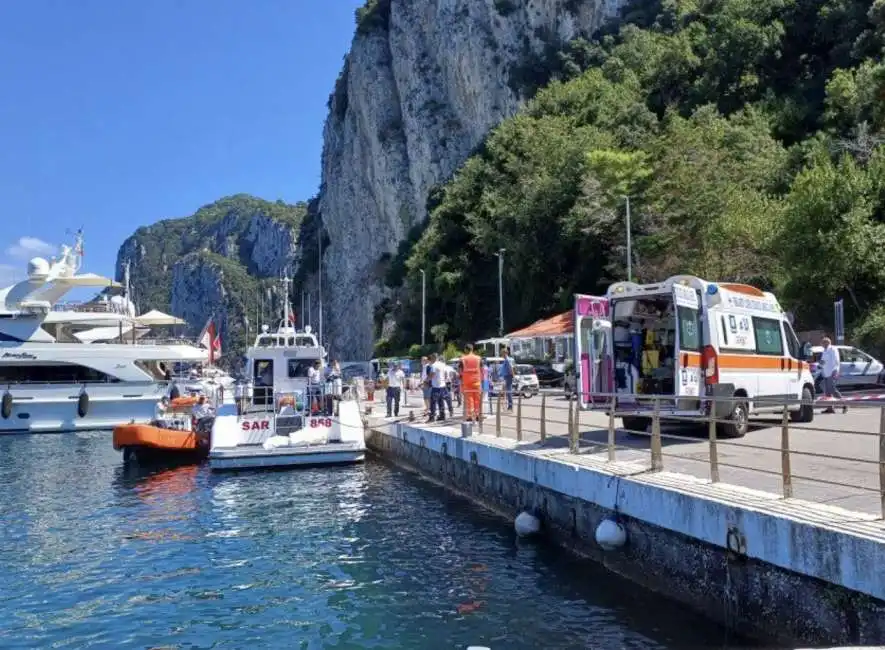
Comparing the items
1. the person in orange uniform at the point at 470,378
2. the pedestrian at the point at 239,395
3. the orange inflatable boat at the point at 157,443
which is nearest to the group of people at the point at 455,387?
the person in orange uniform at the point at 470,378

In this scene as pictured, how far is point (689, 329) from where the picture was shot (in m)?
11.9

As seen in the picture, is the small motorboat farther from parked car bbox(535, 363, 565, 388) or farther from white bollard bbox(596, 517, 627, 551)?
parked car bbox(535, 363, 565, 388)

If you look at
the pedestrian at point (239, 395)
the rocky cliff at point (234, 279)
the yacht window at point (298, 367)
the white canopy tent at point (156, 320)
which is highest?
the rocky cliff at point (234, 279)

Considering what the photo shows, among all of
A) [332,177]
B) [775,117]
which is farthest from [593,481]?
[332,177]

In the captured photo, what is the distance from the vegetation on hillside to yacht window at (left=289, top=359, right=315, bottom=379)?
17.8 meters

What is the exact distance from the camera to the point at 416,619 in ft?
27.2

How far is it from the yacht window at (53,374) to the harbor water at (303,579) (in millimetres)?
17724

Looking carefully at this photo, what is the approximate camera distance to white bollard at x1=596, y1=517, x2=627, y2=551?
890cm

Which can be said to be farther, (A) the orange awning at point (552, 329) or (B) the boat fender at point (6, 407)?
(A) the orange awning at point (552, 329)

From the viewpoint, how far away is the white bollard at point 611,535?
8.90 metres

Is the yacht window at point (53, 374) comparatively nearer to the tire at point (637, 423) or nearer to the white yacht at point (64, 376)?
the white yacht at point (64, 376)

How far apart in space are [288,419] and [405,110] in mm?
64329

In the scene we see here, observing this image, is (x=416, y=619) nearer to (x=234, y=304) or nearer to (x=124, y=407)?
(x=124, y=407)

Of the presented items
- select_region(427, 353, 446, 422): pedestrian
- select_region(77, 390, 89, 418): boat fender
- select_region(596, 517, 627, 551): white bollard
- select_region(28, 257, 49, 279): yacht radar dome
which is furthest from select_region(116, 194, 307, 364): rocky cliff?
select_region(596, 517, 627, 551): white bollard
